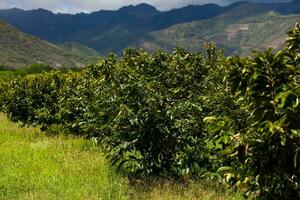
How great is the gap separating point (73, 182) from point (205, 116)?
3683 millimetres

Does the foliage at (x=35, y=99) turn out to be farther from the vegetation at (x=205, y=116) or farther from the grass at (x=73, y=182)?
the grass at (x=73, y=182)

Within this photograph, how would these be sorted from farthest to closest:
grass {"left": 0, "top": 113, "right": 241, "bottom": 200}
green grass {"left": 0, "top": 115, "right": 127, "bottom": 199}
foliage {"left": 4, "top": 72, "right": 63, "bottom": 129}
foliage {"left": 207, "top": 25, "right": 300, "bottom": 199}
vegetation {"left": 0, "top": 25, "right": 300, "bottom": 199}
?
foliage {"left": 4, "top": 72, "right": 63, "bottom": 129} → green grass {"left": 0, "top": 115, "right": 127, "bottom": 199} → grass {"left": 0, "top": 113, "right": 241, "bottom": 200} → vegetation {"left": 0, "top": 25, "right": 300, "bottom": 199} → foliage {"left": 207, "top": 25, "right": 300, "bottom": 199}

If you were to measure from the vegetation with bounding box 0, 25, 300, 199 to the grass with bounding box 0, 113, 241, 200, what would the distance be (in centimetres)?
46

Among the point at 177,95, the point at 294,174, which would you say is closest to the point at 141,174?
the point at 177,95

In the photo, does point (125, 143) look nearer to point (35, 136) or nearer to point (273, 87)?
point (273, 87)

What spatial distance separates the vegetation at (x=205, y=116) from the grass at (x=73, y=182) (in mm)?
463

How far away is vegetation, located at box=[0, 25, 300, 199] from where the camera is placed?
5840 mm

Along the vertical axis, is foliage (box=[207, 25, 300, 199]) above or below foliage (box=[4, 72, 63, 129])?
above

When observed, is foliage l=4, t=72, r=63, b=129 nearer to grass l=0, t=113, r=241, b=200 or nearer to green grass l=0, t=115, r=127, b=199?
green grass l=0, t=115, r=127, b=199

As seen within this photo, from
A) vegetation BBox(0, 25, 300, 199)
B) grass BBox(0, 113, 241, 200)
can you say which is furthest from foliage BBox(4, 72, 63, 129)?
grass BBox(0, 113, 241, 200)

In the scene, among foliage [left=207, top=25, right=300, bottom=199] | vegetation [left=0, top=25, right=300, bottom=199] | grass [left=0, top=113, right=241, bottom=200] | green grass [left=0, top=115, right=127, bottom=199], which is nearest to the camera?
foliage [left=207, top=25, right=300, bottom=199]

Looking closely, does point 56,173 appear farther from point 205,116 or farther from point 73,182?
point 205,116

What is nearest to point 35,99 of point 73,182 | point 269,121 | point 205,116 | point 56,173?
point 56,173

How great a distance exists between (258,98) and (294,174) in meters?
1.03
